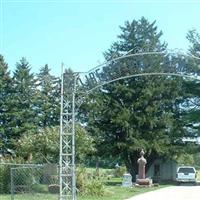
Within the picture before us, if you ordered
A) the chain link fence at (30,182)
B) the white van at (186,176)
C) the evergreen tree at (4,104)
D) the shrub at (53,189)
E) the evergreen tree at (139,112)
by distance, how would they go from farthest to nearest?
the evergreen tree at (4,104)
the evergreen tree at (139,112)
the white van at (186,176)
the shrub at (53,189)
the chain link fence at (30,182)

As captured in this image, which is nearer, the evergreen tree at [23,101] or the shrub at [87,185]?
the shrub at [87,185]

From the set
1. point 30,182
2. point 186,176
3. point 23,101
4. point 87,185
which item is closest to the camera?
point 30,182

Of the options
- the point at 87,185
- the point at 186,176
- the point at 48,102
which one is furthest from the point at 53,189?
the point at 48,102

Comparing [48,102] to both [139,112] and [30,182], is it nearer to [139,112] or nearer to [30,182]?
[139,112]

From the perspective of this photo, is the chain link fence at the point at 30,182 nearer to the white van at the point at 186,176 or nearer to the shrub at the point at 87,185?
the shrub at the point at 87,185

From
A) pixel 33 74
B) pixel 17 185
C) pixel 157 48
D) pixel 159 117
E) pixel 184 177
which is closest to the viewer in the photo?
pixel 17 185

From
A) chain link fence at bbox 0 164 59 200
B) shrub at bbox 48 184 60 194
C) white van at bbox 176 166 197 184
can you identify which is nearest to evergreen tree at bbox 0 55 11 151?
white van at bbox 176 166 197 184

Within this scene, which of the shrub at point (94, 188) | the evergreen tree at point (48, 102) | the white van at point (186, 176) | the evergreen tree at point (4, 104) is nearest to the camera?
the shrub at point (94, 188)

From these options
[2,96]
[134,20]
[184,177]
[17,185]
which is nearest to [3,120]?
[2,96]

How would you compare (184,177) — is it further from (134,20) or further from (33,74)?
(33,74)

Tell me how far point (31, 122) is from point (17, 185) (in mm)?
33645

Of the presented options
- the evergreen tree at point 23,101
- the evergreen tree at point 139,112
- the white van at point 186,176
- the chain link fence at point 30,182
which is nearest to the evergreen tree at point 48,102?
the evergreen tree at point 23,101

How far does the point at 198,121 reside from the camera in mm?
53031

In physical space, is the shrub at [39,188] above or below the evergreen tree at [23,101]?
below
